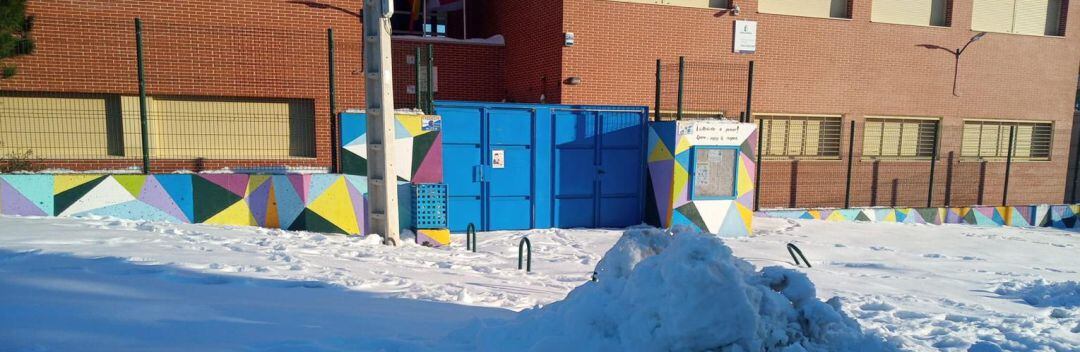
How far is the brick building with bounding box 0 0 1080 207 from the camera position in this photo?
10586 mm

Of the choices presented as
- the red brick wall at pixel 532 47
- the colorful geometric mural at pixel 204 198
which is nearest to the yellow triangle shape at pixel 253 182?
the colorful geometric mural at pixel 204 198

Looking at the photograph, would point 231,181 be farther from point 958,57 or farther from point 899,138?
point 958,57

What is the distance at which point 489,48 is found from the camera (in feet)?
46.3

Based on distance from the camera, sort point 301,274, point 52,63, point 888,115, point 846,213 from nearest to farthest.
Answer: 1. point 301,274
2. point 52,63
3. point 846,213
4. point 888,115

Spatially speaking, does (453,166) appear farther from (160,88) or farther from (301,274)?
(160,88)

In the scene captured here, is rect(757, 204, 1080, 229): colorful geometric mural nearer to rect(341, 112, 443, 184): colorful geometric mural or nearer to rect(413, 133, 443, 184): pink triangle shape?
rect(413, 133, 443, 184): pink triangle shape

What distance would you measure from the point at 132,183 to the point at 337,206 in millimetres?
2557

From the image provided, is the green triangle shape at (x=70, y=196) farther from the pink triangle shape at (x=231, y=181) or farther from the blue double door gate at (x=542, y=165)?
the blue double door gate at (x=542, y=165)

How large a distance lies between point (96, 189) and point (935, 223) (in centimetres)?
1657

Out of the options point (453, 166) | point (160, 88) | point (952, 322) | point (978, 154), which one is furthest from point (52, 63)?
point (978, 154)

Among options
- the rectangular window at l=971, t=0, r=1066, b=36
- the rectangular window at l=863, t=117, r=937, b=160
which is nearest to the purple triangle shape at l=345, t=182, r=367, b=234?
the rectangular window at l=863, t=117, r=937, b=160

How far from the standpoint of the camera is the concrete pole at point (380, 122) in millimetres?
7547

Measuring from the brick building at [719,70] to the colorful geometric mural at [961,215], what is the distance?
0.50 m

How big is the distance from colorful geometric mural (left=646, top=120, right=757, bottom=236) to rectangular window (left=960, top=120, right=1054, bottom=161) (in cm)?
860
